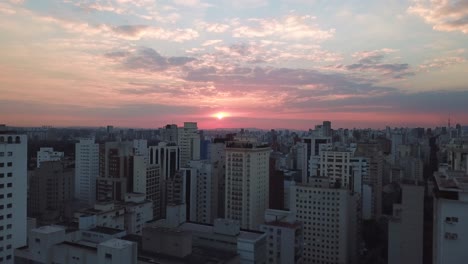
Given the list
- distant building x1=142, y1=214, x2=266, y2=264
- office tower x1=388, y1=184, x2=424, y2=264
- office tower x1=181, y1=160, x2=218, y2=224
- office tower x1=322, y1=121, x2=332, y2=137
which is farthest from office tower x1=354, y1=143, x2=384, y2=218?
distant building x1=142, y1=214, x2=266, y2=264

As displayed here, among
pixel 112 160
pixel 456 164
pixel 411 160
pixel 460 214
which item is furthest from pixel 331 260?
pixel 411 160

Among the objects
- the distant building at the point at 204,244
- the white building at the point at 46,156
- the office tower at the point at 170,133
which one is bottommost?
the distant building at the point at 204,244

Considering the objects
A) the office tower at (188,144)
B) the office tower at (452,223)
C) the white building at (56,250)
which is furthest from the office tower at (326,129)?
the office tower at (452,223)

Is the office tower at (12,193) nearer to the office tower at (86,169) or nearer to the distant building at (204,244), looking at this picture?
the distant building at (204,244)

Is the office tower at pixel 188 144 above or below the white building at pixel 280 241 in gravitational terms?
above

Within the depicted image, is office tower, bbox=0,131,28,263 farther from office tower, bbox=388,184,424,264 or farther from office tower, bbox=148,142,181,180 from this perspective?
office tower, bbox=148,142,181,180

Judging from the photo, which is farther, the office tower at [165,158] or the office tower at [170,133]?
the office tower at [170,133]
